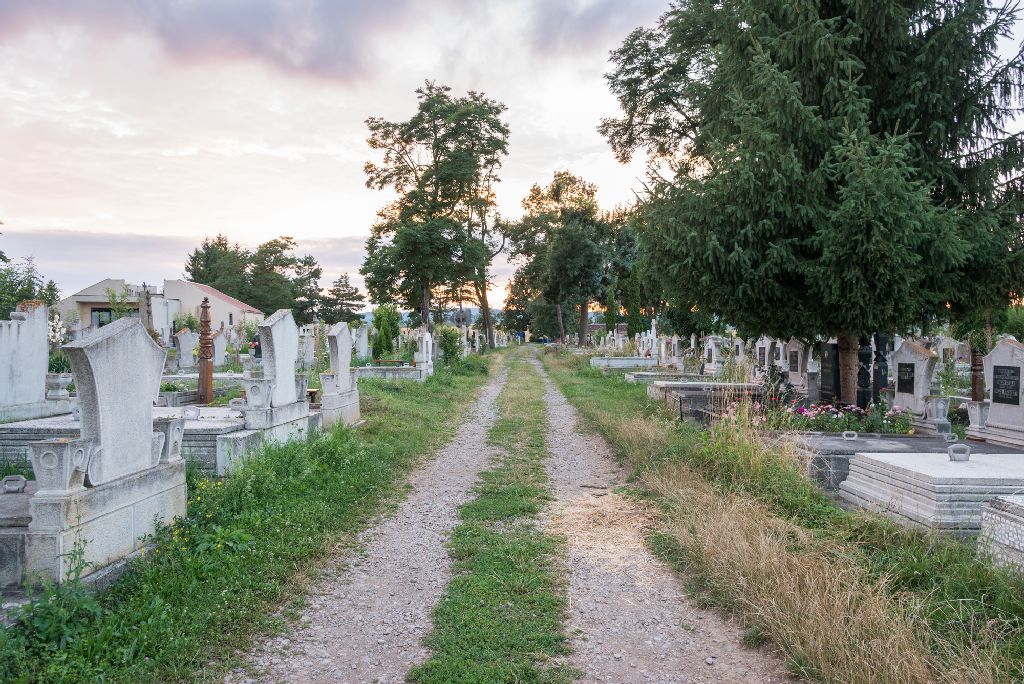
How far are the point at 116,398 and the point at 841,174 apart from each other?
10.7 m

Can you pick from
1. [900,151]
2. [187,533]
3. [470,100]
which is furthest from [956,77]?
[470,100]

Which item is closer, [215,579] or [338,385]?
[215,579]

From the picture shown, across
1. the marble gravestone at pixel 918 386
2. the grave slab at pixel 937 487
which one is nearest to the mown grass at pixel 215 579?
the grave slab at pixel 937 487

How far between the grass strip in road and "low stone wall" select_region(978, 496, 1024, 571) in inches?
121

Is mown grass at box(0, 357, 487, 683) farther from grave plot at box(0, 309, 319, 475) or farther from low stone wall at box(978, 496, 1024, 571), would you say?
low stone wall at box(978, 496, 1024, 571)

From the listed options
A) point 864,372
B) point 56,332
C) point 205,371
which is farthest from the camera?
point 56,332

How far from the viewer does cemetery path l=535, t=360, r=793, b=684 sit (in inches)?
144

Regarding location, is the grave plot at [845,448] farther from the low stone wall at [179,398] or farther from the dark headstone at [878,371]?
the low stone wall at [179,398]

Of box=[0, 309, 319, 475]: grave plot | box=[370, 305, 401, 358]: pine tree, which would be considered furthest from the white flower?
box=[0, 309, 319, 475]: grave plot

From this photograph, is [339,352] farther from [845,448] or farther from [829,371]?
[829,371]

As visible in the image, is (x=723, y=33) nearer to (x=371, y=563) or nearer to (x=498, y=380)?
(x=371, y=563)

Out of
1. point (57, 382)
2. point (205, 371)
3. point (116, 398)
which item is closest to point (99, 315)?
point (57, 382)

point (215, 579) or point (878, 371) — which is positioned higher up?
point (878, 371)

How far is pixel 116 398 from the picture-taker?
192 inches
